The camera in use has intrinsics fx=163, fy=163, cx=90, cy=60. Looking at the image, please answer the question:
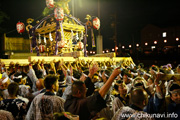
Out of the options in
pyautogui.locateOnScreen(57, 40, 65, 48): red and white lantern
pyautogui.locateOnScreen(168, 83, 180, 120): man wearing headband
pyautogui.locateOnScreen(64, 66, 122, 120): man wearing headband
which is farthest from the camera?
pyautogui.locateOnScreen(57, 40, 65, 48): red and white lantern

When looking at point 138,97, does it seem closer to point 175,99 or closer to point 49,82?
point 175,99

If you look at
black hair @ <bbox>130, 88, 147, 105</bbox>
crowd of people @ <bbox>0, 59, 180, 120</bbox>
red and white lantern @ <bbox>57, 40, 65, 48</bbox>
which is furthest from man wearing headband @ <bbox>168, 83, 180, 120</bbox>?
red and white lantern @ <bbox>57, 40, 65, 48</bbox>

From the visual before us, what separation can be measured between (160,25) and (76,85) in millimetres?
35394

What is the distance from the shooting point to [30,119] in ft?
8.48

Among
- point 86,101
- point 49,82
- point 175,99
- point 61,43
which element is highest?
point 61,43

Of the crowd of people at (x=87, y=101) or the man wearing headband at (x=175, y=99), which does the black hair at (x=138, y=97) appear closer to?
the crowd of people at (x=87, y=101)

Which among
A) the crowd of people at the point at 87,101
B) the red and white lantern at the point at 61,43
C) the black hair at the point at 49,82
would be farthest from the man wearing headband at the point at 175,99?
the red and white lantern at the point at 61,43

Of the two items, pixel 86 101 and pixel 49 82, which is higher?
pixel 49 82

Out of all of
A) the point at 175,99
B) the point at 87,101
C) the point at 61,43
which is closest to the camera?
the point at 87,101

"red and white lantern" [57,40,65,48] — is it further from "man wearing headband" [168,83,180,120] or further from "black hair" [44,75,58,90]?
"man wearing headband" [168,83,180,120]

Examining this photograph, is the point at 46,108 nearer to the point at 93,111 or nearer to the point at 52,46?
the point at 93,111

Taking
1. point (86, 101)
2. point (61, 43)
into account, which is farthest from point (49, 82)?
point (61, 43)

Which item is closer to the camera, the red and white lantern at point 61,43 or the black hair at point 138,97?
the black hair at point 138,97

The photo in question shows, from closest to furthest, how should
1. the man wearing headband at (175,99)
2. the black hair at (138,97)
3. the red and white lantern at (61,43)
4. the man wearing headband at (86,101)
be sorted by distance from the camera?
the man wearing headband at (86,101), the black hair at (138,97), the man wearing headband at (175,99), the red and white lantern at (61,43)
